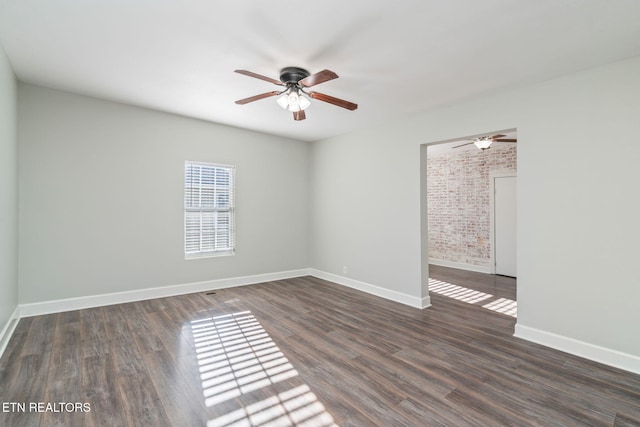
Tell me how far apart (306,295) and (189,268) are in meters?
1.95

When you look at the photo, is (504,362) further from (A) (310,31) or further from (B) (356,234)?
(A) (310,31)

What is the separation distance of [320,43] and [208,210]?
342 cm

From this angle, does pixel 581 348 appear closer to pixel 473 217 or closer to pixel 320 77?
pixel 320 77

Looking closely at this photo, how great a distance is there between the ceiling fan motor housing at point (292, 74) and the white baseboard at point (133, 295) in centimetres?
354

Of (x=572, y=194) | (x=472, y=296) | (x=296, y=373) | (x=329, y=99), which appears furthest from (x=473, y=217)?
(x=296, y=373)

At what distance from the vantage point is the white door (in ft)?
19.5

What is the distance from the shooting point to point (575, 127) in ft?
9.50

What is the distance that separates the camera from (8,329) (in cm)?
306

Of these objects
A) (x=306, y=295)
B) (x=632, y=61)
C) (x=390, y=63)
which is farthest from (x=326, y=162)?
(x=632, y=61)

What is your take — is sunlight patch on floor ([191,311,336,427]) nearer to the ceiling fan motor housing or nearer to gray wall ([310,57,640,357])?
gray wall ([310,57,640,357])

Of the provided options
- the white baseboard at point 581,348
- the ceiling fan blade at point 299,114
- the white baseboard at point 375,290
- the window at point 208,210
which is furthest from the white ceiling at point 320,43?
the white baseboard at point 375,290

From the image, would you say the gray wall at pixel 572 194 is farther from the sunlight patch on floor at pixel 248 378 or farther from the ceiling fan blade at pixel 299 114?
the sunlight patch on floor at pixel 248 378

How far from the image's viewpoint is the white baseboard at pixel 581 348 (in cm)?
258

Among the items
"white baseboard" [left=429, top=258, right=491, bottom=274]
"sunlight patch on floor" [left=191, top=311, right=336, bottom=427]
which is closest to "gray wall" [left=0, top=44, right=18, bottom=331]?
"sunlight patch on floor" [left=191, top=311, right=336, bottom=427]
